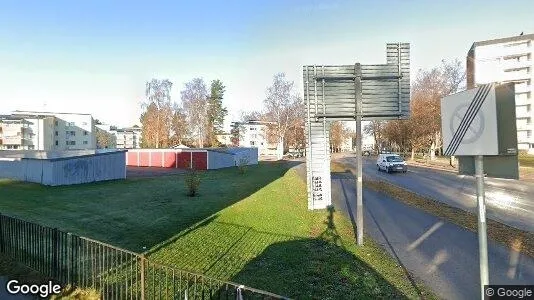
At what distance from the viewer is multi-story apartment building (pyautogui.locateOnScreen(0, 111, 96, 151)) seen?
7831cm

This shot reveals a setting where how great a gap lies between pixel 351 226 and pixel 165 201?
336 inches

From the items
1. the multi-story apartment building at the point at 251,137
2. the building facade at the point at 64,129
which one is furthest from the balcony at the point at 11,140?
the multi-story apartment building at the point at 251,137

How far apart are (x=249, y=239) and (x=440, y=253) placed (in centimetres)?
516

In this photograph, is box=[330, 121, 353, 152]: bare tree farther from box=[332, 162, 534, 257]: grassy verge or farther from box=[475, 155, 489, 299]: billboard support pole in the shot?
box=[475, 155, 489, 299]: billboard support pole

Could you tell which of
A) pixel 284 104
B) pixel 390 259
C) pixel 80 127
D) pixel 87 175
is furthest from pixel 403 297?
pixel 80 127

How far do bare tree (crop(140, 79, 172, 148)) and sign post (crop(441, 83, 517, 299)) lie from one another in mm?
66999

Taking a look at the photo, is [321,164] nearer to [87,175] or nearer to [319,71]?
[319,71]

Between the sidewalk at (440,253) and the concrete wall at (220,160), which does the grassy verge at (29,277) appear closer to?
the sidewalk at (440,253)

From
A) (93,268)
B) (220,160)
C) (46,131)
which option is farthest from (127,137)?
(93,268)

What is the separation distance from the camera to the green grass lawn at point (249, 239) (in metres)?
7.17

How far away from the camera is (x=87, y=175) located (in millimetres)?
25688

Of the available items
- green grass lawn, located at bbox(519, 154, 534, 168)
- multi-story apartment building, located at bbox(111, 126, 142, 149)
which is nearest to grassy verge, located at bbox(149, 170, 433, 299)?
green grass lawn, located at bbox(519, 154, 534, 168)

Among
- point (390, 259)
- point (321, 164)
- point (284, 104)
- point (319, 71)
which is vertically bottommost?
point (390, 259)

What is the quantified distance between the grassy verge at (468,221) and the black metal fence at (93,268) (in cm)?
852
